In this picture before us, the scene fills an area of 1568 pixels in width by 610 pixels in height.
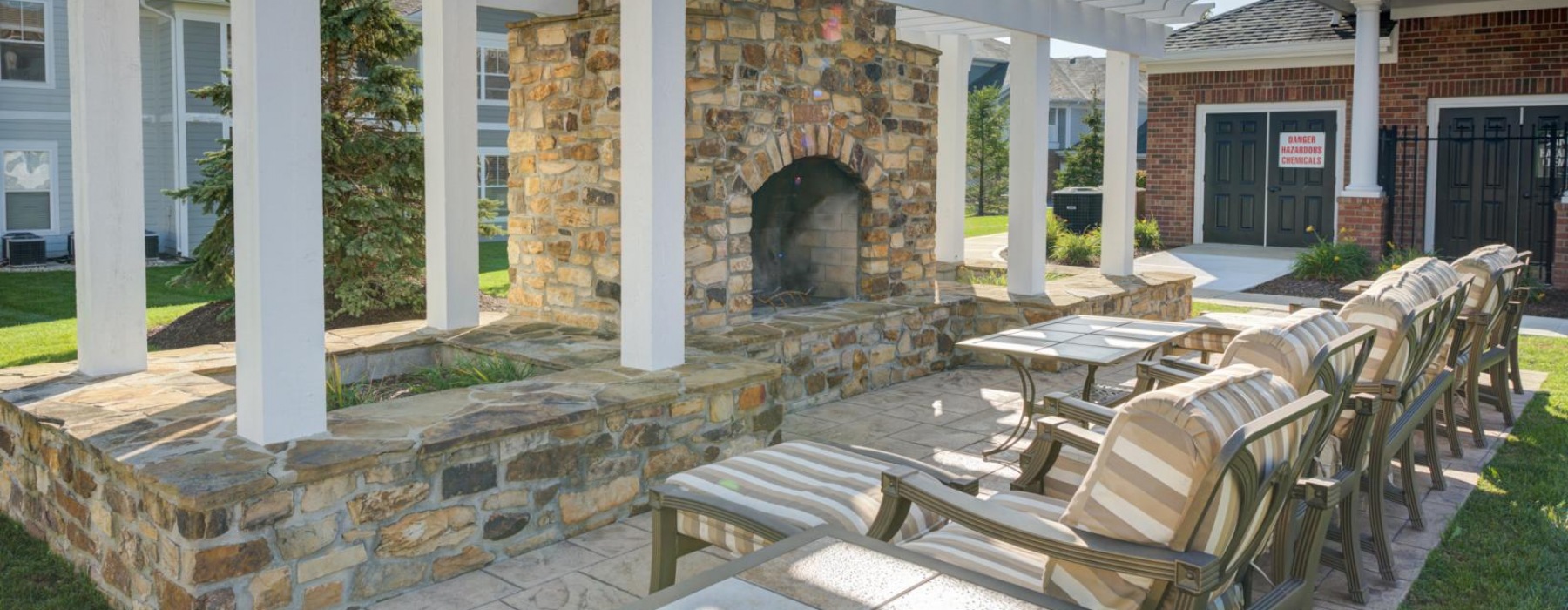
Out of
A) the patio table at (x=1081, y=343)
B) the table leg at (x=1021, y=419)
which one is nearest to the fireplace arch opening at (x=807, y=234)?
the patio table at (x=1081, y=343)

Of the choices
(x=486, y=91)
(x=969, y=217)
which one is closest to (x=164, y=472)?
(x=486, y=91)

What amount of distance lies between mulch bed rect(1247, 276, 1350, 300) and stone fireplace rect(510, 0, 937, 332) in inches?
208

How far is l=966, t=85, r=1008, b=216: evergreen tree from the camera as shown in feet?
78.1

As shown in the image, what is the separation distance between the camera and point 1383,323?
429 centimetres

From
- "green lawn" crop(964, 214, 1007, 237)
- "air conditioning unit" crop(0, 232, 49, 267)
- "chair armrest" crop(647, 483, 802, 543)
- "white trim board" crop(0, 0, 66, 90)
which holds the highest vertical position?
"white trim board" crop(0, 0, 66, 90)

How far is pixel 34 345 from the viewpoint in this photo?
8977 mm

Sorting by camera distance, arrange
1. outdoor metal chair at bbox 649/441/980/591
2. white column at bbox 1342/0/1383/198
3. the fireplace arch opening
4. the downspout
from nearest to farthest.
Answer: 1. outdoor metal chair at bbox 649/441/980/591
2. the fireplace arch opening
3. white column at bbox 1342/0/1383/198
4. the downspout

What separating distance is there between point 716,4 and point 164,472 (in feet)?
13.0

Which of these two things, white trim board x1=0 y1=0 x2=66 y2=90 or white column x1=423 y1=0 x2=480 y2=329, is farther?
white trim board x1=0 y1=0 x2=66 y2=90

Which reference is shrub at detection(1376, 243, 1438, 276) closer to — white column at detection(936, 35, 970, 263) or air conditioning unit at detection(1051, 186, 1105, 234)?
white column at detection(936, 35, 970, 263)

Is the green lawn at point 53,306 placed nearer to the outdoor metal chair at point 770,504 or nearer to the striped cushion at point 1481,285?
the outdoor metal chair at point 770,504

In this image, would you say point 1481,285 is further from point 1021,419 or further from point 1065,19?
point 1065,19

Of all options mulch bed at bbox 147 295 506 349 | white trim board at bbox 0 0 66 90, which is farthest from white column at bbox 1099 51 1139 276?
white trim board at bbox 0 0 66 90

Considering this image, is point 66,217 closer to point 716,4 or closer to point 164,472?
point 716,4
